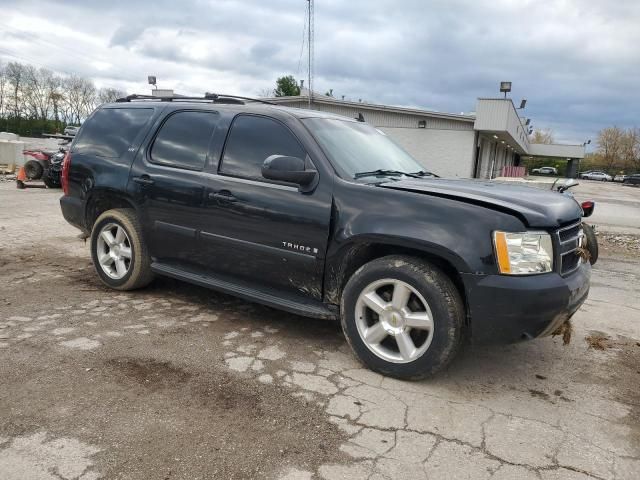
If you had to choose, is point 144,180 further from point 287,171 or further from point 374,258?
point 374,258

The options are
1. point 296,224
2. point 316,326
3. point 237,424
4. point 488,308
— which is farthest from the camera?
point 316,326

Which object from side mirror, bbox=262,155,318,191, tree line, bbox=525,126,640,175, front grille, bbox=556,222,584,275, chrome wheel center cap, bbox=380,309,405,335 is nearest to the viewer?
front grille, bbox=556,222,584,275

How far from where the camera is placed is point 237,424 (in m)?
2.77

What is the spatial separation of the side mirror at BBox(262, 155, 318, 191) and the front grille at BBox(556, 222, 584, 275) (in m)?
1.71

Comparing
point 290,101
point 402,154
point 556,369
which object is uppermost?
point 290,101

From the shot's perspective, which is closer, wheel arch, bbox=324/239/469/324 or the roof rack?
wheel arch, bbox=324/239/469/324

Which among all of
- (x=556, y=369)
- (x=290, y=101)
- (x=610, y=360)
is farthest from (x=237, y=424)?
(x=290, y=101)

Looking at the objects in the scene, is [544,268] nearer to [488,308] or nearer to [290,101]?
[488,308]

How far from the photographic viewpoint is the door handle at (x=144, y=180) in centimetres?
456

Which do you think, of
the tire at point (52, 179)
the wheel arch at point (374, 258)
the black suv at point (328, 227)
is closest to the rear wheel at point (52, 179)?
the tire at point (52, 179)

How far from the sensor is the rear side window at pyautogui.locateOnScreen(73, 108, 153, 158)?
4898 mm

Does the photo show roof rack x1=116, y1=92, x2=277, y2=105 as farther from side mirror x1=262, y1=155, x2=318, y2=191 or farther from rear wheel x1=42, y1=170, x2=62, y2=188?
rear wheel x1=42, y1=170, x2=62, y2=188

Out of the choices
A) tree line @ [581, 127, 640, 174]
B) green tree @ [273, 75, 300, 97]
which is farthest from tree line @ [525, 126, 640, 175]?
green tree @ [273, 75, 300, 97]

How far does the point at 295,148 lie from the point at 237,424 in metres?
2.06
